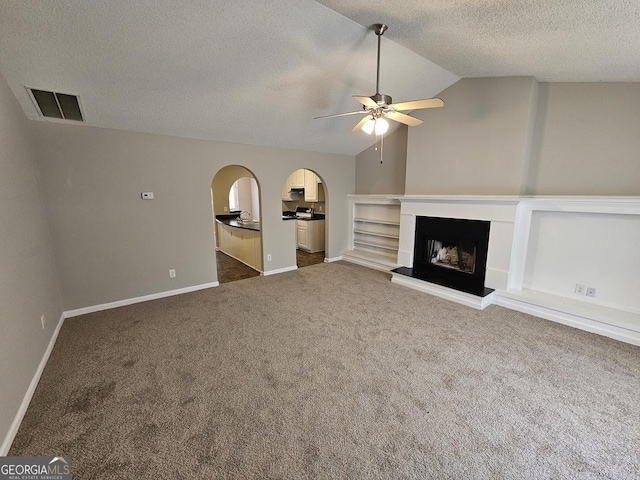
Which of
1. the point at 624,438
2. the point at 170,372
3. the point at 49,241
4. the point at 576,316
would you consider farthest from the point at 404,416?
the point at 49,241

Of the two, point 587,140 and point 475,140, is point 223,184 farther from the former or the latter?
point 587,140

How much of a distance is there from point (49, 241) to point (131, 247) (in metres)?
0.77

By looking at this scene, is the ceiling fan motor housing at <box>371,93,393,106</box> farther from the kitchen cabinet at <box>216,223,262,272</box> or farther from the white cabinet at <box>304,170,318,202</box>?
the white cabinet at <box>304,170,318,202</box>

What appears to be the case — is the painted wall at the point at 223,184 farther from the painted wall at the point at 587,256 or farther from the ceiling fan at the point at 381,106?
the painted wall at the point at 587,256

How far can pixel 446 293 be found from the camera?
148 inches

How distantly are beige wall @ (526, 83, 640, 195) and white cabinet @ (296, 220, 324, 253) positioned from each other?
14.4 feet

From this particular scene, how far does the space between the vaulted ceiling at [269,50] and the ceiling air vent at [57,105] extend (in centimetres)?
8

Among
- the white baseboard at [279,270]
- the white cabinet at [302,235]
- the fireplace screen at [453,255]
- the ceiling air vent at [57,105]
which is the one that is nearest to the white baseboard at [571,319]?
the fireplace screen at [453,255]

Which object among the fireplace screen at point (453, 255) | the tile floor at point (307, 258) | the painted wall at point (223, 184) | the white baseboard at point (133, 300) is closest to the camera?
the white baseboard at point (133, 300)

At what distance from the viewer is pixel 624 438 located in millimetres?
1617

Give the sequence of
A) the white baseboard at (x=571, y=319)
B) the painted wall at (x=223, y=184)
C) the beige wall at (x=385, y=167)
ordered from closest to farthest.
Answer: the white baseboard at (x=571, y=319), the beige wall at (x=385, y=167), the painted wall at (x=223, y=184)

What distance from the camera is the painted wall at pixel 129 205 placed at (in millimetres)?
3096

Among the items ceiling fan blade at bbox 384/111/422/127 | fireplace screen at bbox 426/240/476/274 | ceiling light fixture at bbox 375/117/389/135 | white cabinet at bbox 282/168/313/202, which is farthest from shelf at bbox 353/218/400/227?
ceiling light fixture at bbox 375/117/389/135

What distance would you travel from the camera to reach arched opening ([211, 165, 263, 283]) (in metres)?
5.04
